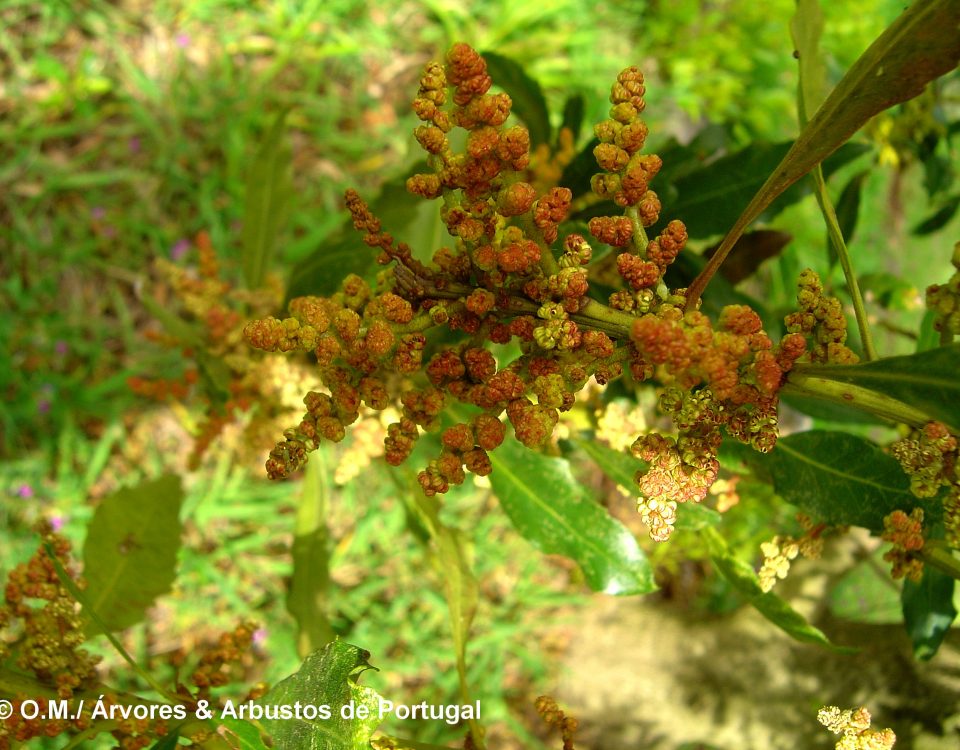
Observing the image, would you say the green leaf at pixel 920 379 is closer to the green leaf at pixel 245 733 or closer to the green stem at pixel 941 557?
the green stem at pixel 941 557

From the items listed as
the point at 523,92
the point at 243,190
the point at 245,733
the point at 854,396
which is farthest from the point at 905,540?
the point at 243,190

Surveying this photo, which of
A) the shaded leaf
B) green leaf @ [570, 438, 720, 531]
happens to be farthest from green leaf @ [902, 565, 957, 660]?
the shaded leaf

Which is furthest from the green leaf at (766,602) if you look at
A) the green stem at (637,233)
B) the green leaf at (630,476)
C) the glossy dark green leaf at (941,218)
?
the glossy dark green leaf at (941,218)

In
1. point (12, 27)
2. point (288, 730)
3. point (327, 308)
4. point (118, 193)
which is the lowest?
point (288, 730)

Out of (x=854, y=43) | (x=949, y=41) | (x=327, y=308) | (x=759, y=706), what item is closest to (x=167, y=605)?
(x=759, y=706)

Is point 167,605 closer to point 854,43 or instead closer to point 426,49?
point 426,49
